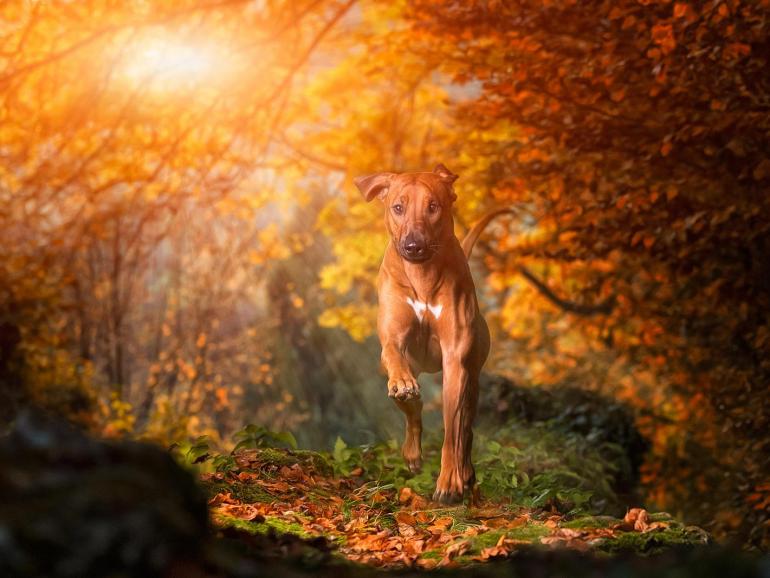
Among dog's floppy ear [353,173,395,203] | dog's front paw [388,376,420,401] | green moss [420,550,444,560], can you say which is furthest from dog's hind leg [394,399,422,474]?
green moss [420,550,444,560]

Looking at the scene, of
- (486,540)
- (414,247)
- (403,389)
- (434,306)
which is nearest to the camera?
(486,540)

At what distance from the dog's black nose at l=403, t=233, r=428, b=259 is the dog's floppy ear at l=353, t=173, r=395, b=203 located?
1.59ft

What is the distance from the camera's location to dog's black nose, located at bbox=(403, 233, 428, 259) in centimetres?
479

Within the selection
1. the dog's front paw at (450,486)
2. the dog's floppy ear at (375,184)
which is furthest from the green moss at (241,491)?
the dog's floppy ear at (375,184)

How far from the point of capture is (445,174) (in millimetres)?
5129

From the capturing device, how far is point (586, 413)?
9430mm

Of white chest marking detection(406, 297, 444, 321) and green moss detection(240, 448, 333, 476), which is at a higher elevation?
white chest marking detection(406, 297, 444, 321)

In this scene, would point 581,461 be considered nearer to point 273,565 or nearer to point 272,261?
point 273,565

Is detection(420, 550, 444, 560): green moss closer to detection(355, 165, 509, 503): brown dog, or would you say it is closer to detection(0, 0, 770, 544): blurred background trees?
detection(355, 165, 509, 503): brown dog

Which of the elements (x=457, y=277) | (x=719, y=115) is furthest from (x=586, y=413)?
(x=457, y=277)

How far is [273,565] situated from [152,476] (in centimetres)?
54

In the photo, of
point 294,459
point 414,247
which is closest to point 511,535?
point 414,247

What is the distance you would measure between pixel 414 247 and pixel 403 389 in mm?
725

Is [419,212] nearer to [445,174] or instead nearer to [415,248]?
[415,248]
